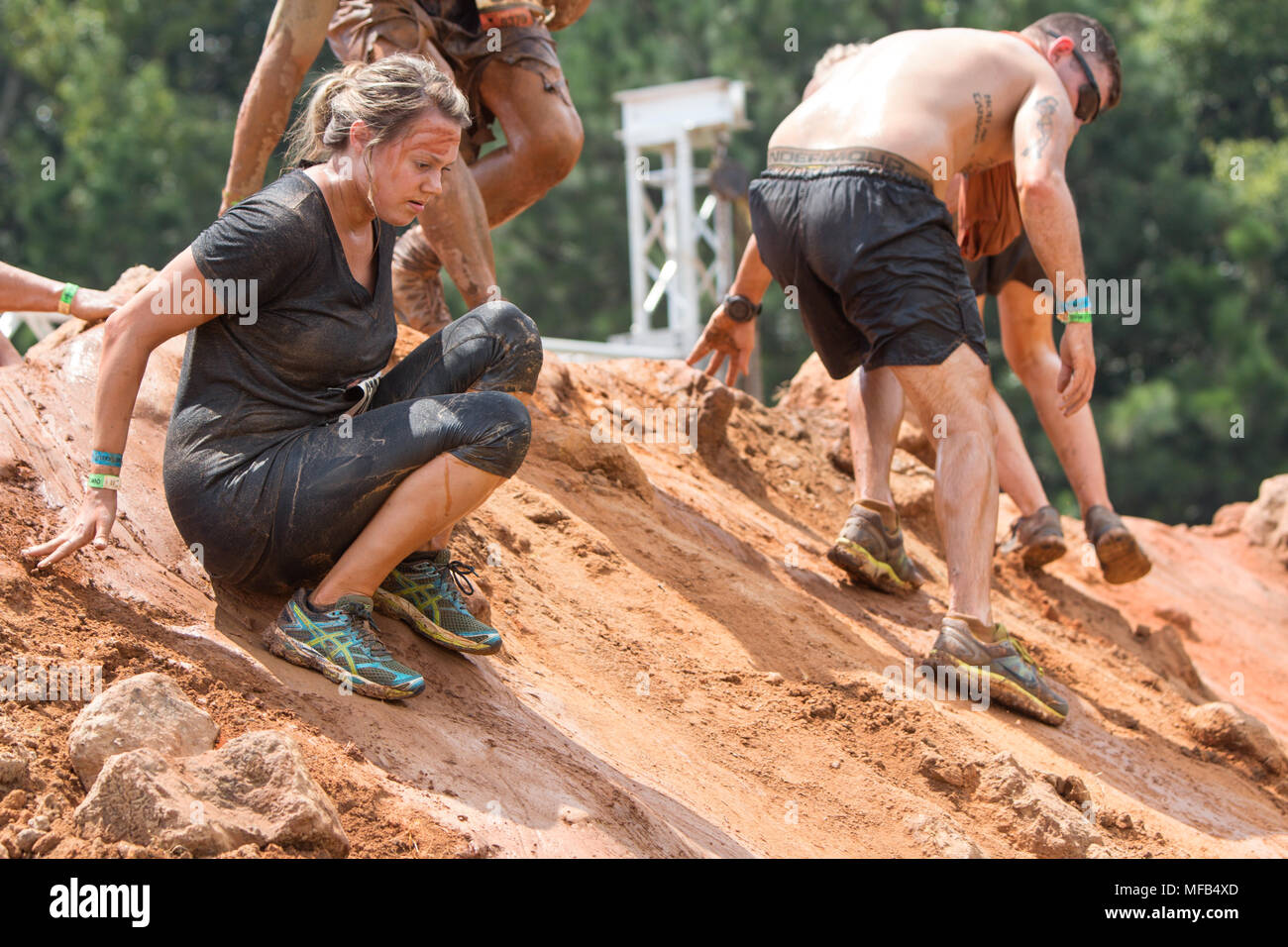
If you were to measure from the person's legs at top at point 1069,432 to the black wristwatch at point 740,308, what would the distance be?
1.15 meters

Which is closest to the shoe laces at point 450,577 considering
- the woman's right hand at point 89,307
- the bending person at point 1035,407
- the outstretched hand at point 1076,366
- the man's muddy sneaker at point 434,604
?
the man's muddy sneaker at point 434,604

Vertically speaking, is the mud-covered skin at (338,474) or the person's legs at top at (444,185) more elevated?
the person's legs at top at (444,185)

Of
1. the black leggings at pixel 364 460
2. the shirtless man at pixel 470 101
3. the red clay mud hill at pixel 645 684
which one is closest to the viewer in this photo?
the red clay mud hill at pixel 645 684

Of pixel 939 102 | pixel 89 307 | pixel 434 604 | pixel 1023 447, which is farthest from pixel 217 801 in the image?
pixel 1023 447

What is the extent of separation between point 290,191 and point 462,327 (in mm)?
466

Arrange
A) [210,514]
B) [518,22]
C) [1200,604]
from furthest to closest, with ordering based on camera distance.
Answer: [1200,604], [518,22], [210,514]

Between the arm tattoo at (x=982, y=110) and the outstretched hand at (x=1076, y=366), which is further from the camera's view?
the arm tattoo at (x=982, y=110)

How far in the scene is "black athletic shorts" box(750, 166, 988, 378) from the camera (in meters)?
3.73

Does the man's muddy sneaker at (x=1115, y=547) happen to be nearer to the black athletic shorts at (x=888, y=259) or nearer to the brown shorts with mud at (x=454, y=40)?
the black athletic shorts at (x=888, y=259)

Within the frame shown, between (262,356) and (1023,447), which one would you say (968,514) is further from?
(262,356)

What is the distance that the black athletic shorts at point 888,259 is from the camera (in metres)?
3.73

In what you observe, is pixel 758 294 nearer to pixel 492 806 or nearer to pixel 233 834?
pixel 492 806

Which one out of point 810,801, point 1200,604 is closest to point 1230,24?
point 1200,604
